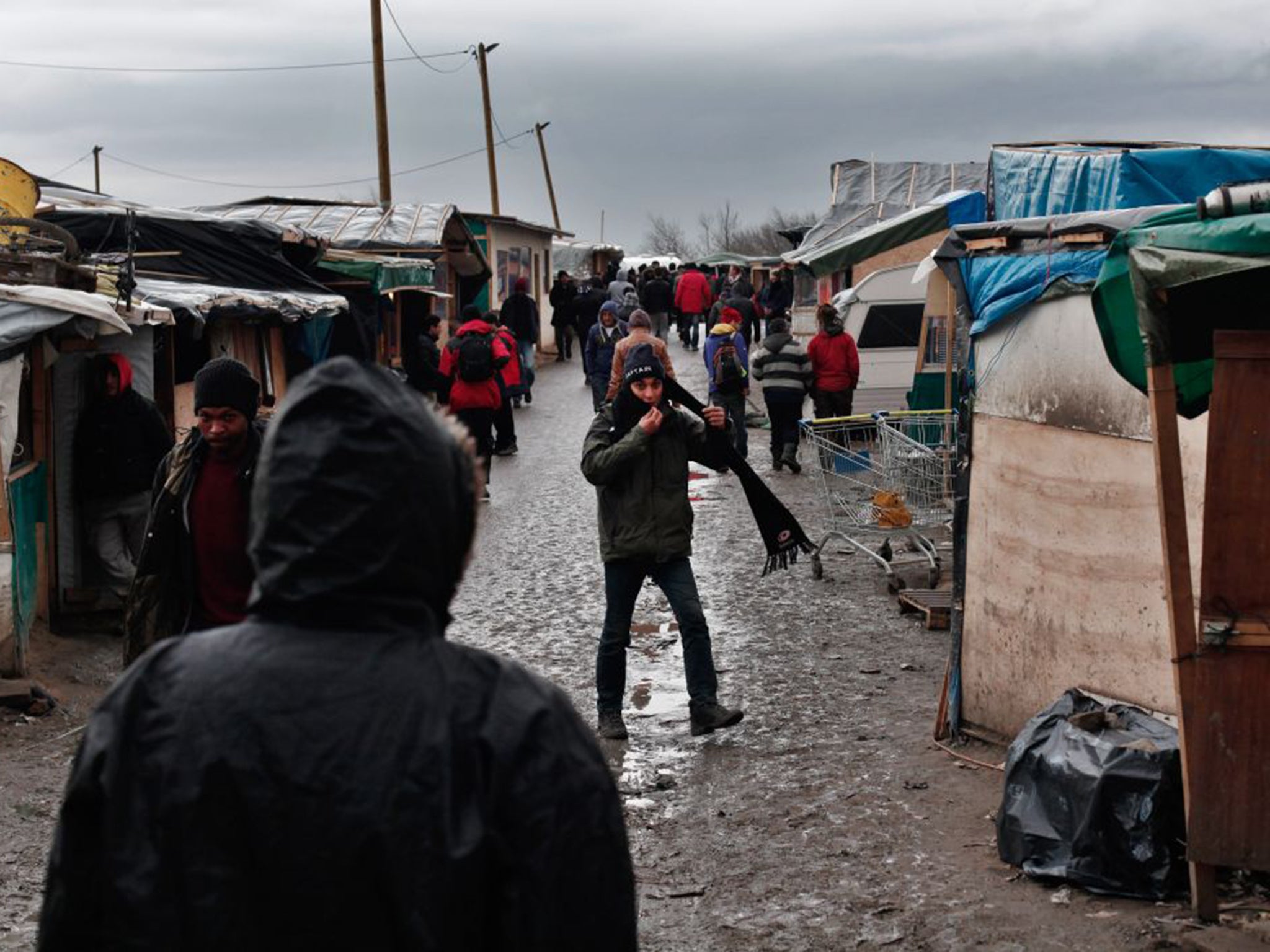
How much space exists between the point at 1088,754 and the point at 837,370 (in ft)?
41.2

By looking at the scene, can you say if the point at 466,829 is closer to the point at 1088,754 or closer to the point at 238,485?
the point at 238,485

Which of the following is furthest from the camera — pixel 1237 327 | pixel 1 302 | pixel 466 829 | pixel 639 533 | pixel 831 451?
pixel 831 451

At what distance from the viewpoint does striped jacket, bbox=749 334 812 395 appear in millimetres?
18078

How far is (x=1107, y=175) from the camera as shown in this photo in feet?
25.8

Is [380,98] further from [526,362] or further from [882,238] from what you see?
[882,238]

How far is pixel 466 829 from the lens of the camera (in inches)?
81.4

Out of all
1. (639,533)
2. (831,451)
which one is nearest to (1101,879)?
(639,533)

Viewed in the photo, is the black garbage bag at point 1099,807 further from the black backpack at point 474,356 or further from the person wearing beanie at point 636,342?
the black backpack at point 474,356

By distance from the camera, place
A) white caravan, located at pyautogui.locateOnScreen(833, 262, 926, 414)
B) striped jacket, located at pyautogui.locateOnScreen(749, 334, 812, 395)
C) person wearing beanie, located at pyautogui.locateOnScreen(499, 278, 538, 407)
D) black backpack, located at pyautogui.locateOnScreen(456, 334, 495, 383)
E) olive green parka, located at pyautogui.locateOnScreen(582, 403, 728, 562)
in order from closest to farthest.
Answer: olive green parka, located at pyautogui.locateOnScreen(582, 403, 728, 562) < black backpack, located at pyautogui.locateOnScreen(456, 334, 495, 383) < striped jacket, located at pyautogui.locateOnScreen(749, 334, 812, 395) < white caravan, located at pyautogui.locateOnScreen(833, 262, 926, 414) < person wearing beanie, located at pyautogui.locateOnScreen(499, 278, 538, 407)

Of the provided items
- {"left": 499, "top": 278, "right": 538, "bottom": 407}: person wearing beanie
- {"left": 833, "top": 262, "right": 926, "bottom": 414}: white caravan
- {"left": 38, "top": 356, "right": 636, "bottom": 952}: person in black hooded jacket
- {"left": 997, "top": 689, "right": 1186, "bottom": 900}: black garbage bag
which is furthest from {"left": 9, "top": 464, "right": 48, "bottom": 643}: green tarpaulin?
{"left": 499, "top": 278, "right": 538, "bottom": 407}: person wearing beanie

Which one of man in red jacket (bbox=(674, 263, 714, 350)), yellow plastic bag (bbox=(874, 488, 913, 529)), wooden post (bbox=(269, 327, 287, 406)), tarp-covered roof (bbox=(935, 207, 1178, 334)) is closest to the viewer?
tarp-covered roof (bbox=(935, 207, 1178, 334))

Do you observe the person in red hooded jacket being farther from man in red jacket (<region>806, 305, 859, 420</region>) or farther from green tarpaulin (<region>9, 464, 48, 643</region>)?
green tarpaulin (<region>9, 464, 48, 643</region>)

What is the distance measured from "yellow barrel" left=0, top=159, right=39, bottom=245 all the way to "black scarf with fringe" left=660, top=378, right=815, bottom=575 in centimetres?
538

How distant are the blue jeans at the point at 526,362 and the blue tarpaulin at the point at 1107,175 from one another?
19168 mm
